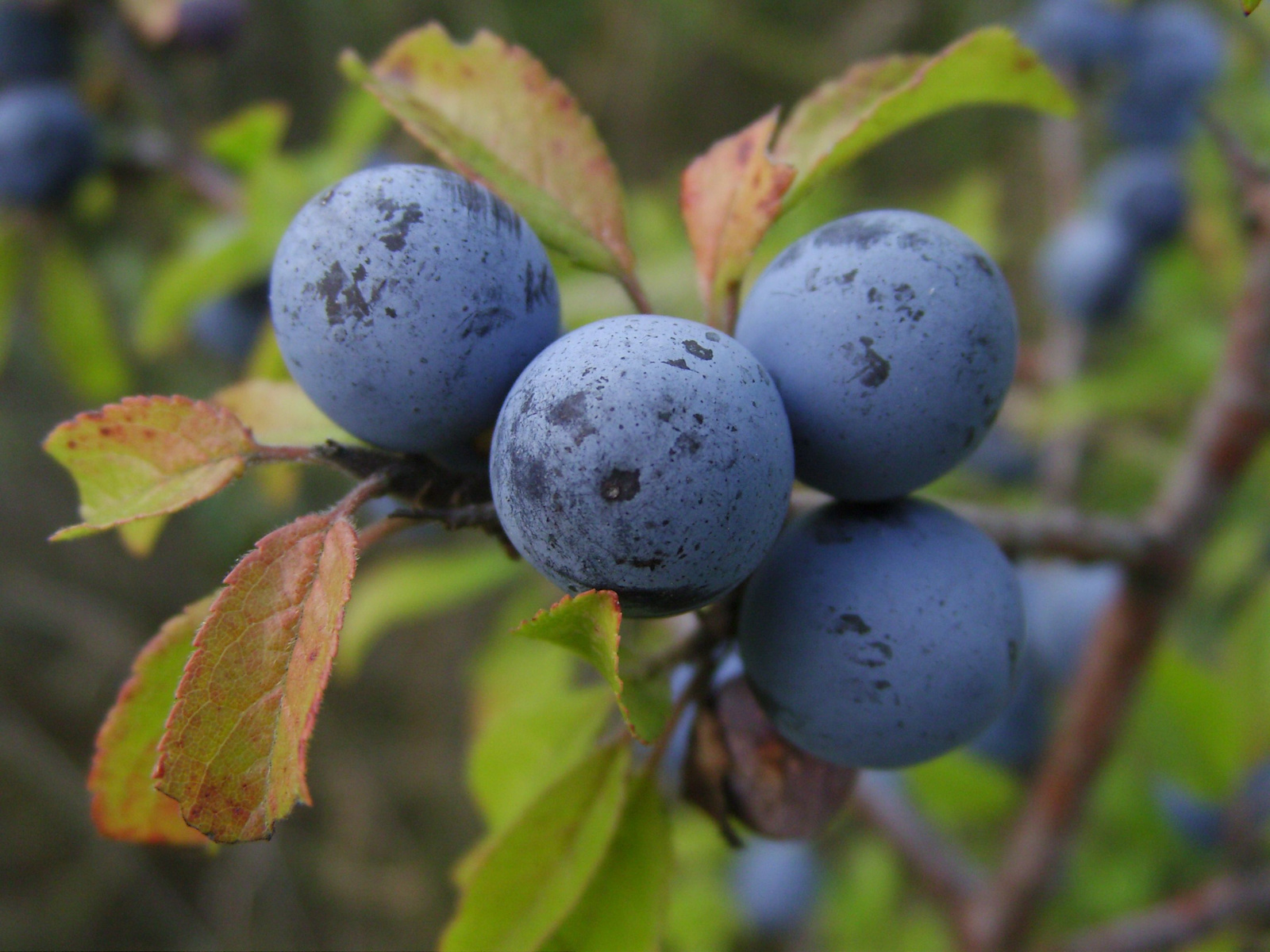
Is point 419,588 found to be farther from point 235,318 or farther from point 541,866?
point 541,866

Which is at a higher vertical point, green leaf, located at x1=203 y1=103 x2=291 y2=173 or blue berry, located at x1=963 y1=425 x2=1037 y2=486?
green leaf, located at x1=203 y1=103 x2=291 y2=173

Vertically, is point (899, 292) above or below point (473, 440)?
above

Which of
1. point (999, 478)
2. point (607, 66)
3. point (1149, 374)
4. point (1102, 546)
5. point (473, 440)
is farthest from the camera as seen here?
point (607, 66)

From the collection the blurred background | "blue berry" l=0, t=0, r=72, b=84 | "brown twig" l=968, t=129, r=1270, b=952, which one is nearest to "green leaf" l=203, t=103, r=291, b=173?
the blurred background

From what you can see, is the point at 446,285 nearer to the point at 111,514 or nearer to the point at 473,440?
the point at 473,440

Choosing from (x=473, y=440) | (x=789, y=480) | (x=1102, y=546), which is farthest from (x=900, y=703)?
(x=1102, y=546)

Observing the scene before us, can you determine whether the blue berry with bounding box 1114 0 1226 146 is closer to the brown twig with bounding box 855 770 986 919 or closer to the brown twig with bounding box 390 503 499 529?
the brown twig with bounding box 855 770 986 919

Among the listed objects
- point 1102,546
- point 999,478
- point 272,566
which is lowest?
point 999,478
